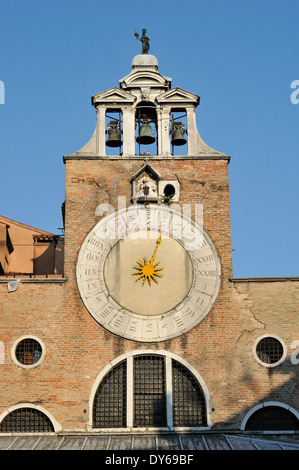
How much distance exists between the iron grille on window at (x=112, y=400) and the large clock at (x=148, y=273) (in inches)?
44.0

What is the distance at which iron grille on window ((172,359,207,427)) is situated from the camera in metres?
20.1

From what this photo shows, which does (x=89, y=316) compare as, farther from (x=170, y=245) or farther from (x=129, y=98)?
(x=129, y=98)

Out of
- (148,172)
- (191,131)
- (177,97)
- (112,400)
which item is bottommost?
(112,400)

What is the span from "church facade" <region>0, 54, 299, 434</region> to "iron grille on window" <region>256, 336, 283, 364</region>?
3cm

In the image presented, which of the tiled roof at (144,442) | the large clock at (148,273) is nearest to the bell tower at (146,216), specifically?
the large clock at (148,273)

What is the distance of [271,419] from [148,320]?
171 inches

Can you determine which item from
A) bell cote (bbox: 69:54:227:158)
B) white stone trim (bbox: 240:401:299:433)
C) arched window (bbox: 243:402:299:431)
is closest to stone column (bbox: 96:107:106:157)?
bell cote (bbox: 69:54:227:158)

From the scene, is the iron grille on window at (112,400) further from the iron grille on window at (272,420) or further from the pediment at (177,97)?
the pediment at (177,97)

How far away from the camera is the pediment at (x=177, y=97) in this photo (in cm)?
2338

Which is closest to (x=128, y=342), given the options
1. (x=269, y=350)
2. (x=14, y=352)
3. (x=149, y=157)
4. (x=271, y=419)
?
(x=14, y=352)

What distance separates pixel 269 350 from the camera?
2067cm

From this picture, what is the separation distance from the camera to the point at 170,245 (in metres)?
21.7

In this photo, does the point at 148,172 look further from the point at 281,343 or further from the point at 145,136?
the point at 281,343

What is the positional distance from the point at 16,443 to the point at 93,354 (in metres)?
3.16
